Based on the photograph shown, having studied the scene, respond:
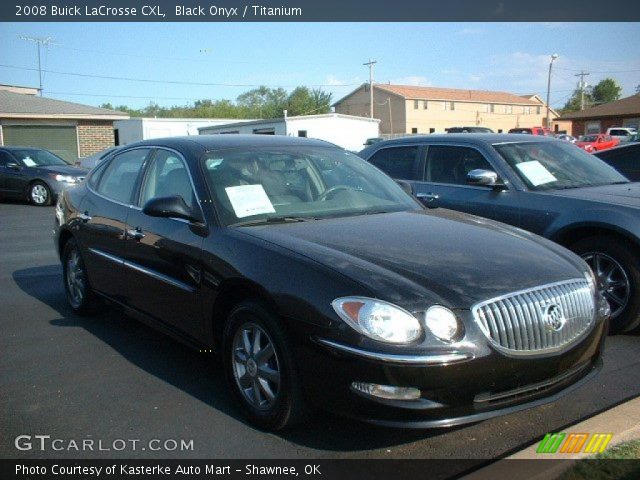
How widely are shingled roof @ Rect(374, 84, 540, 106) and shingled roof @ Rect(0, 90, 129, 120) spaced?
43.0 m

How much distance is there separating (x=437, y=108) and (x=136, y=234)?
218ft

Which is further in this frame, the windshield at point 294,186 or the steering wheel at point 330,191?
the steering wheel at point 330,191

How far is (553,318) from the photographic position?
3.23m

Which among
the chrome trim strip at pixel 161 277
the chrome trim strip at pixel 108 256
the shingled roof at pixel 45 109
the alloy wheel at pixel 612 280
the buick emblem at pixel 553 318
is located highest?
the shingled roof at pixel 45 109

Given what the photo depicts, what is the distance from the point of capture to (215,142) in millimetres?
4703

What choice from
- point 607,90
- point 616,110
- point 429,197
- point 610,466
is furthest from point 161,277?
point 607,90

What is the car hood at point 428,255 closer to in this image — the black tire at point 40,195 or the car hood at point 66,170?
the car hood at point 66,170

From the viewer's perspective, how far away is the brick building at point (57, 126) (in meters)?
25.9

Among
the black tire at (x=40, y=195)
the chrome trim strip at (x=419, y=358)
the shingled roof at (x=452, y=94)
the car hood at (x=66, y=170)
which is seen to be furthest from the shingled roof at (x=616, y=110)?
the chrome trim strip at (x=419, y=358)

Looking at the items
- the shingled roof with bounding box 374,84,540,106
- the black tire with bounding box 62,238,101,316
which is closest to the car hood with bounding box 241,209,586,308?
the black tire with bounding box 62,238,101,316

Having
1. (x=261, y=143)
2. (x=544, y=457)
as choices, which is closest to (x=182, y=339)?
(x=261, y=143)

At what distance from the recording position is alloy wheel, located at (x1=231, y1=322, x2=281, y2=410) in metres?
3.42

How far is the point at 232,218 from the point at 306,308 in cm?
106

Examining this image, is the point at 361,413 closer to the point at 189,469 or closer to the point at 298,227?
the point at 189,469
